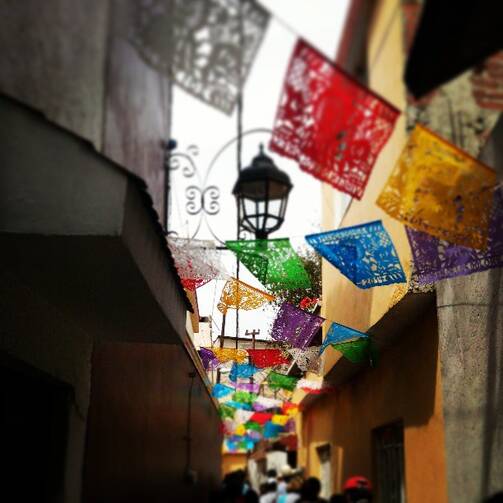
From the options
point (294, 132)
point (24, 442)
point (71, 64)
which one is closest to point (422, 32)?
point (294, 132)

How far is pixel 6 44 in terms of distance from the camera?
3.41 meters

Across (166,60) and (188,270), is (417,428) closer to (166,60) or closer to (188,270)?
(188,270)

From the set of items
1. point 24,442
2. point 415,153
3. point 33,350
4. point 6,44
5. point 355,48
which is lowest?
point 24,442

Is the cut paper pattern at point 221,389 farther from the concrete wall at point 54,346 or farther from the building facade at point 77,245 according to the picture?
the concrete wall at point 54,346

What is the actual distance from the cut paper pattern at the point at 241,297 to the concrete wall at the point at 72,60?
4267 millimetres

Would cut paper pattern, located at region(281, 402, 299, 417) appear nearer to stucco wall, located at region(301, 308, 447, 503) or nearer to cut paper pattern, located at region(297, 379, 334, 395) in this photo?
cut paper pattern, located at region(297, 379, 334, 395)

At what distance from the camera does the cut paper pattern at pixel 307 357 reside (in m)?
10.7

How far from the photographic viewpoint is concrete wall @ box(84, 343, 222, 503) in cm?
681

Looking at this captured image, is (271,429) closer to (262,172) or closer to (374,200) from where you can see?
(374,200)

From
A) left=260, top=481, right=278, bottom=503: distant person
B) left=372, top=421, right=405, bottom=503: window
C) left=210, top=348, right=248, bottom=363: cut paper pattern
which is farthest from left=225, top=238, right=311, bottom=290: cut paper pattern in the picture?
left=260, top=481, right=278, bottom=503: distant person

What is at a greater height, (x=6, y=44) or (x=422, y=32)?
(x=6, y=44)

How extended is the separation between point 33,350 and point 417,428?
15.6ft

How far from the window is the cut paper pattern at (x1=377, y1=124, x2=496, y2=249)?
558cm

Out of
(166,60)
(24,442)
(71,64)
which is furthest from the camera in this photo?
(24,442)
